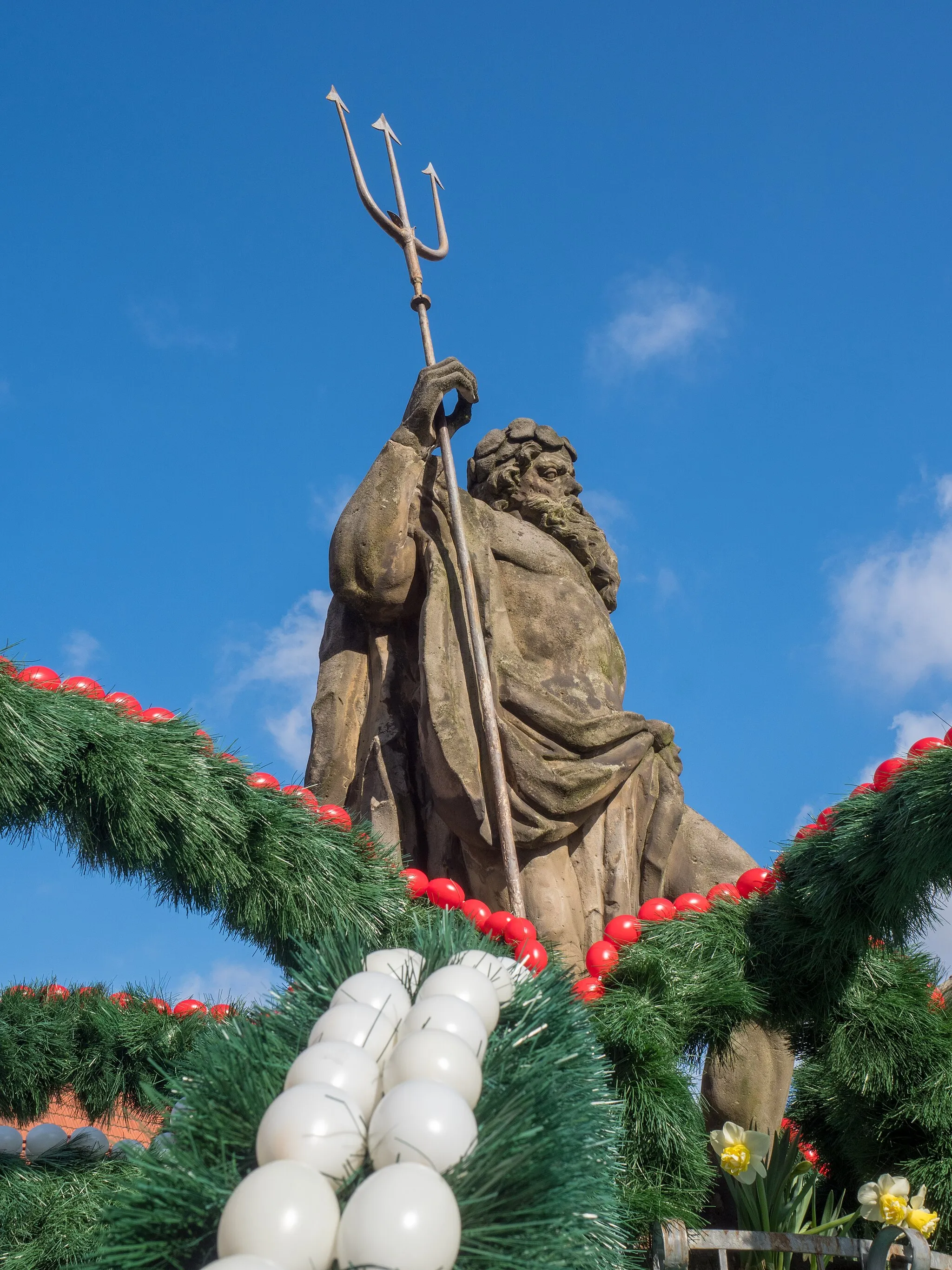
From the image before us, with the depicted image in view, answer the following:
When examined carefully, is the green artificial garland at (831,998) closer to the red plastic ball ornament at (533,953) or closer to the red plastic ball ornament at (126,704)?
the red plastic ball ornament at (533,953)

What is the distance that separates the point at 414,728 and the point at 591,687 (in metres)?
0.78

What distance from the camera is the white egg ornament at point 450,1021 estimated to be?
1.96 meters

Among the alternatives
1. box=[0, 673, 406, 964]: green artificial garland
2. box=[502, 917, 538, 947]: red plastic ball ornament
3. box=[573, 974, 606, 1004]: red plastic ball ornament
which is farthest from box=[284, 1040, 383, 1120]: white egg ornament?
box=[502, 917, 538, 947]: red plastic ball ornament

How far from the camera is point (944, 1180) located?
3783 mm

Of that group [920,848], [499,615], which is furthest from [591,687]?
[920,848]

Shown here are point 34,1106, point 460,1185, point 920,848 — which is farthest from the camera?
point 34,1106

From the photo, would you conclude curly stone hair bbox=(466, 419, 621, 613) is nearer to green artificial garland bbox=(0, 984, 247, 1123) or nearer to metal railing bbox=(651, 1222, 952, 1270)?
green artificial garland bbox=(0, 984, 247, 1123)

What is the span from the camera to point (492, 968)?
7.51 ft

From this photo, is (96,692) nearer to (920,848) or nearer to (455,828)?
(455,828)

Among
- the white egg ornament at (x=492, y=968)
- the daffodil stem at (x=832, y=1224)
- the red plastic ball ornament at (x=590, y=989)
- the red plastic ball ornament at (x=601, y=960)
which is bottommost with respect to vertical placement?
the daffodil stem at (x=832, y=1224)

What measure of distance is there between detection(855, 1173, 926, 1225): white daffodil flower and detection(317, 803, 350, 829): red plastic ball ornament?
1781 millimetres

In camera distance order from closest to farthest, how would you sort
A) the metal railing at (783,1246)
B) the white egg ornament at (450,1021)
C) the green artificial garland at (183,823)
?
the white egg ornament at (450,1021), the metal railing at (783,1246), the green artificial garland at (183,823)

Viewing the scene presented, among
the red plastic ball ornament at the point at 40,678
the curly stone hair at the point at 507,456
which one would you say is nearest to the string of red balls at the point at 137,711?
the red plastic ball ornament at the point at 40,678

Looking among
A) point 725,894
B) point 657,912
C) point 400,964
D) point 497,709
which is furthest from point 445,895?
point 400,964
